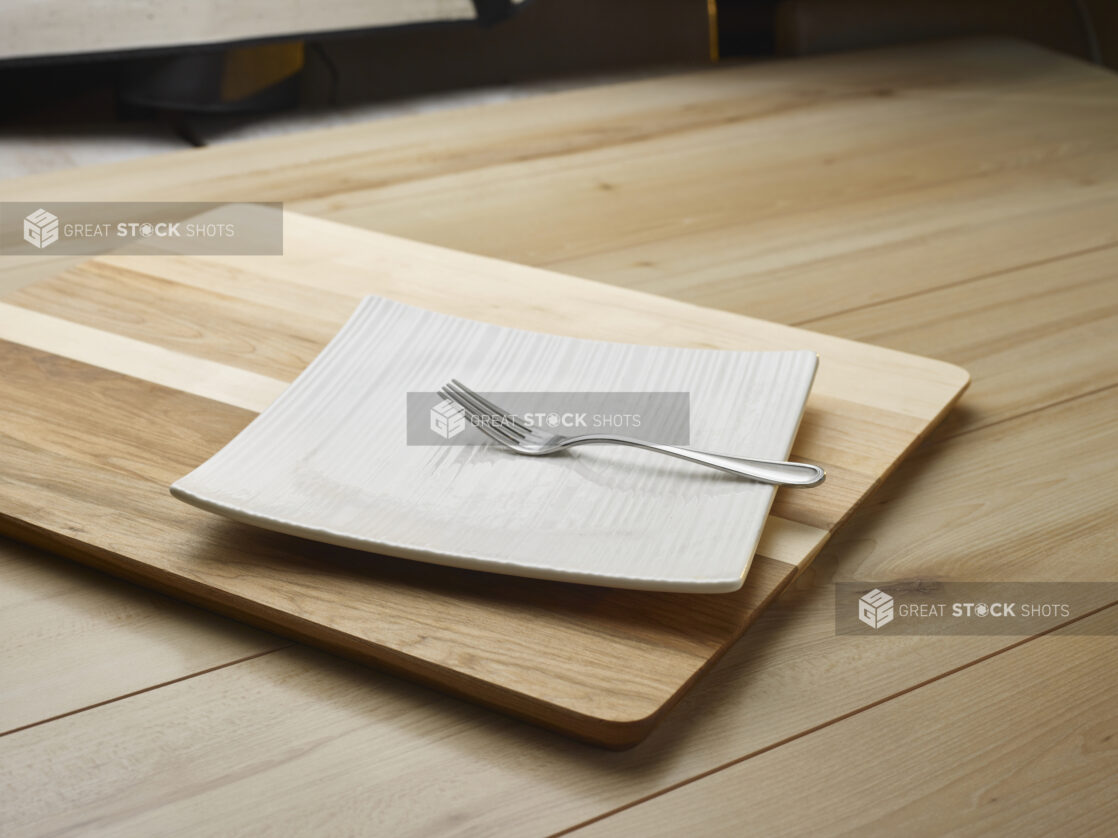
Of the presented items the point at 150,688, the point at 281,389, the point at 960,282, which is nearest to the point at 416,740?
the point at 150,688

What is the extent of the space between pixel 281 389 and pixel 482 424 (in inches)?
6.3

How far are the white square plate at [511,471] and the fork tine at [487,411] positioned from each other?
0.01 meters

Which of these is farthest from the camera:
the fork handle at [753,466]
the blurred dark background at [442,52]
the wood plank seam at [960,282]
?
the blurred dark background at [442,52]

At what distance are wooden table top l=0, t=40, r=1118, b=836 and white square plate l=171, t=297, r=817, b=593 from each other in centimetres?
5

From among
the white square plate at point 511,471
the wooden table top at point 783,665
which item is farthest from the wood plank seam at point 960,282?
the white square plate at point 511,471

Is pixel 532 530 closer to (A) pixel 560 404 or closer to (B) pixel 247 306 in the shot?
(A) pixel 560 404

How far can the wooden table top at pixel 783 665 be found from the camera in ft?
1.29

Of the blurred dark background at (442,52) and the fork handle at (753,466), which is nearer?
the fork handle at (753,466)

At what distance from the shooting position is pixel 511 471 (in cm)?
53

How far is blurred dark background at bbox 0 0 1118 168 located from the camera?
143cm

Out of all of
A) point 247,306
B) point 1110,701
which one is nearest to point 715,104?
point 247,306

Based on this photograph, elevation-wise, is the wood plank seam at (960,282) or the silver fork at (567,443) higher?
the wood plank seam at (960,282)

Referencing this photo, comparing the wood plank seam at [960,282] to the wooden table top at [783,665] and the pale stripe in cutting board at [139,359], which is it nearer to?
the wooden table top at [783,665]

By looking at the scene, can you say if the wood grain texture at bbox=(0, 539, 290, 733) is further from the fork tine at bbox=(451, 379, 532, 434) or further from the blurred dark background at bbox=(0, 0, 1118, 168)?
the blurred dark background at bbox=(0, 0, 1118, 168)
